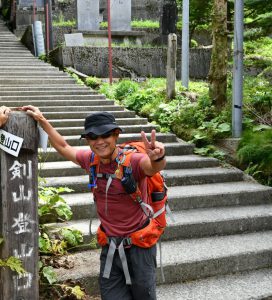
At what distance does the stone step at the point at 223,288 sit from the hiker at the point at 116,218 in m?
1.18

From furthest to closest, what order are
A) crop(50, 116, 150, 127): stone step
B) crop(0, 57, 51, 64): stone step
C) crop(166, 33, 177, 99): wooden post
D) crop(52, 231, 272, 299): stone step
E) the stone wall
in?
the stone wall → crop(0, 57, 51, 64): stone step → crop(166, 33, 177, 99): wooden post → crop(50, 116, 150, 127): stone step → crop(52, 231, 272, 299): stone step

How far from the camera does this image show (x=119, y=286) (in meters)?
3.05

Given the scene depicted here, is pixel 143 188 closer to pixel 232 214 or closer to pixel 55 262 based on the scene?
pixel 55 262

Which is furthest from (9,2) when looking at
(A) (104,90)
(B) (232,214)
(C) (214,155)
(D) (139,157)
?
(D) (139,157)

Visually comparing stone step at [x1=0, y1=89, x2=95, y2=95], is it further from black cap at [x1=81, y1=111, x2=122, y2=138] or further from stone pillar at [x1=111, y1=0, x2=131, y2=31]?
stone pillar at [x1=111, y1=0, x2=131, y2=31]

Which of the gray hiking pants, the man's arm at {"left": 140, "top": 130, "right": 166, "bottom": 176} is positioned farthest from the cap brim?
the gray hiking pants

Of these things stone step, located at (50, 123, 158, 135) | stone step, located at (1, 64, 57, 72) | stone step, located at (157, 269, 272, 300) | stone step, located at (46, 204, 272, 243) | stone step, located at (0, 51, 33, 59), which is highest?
stone step, located at (0, 51, 33, 59)

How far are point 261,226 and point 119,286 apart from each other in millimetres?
A: 2916

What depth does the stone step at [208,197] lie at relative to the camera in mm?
5246

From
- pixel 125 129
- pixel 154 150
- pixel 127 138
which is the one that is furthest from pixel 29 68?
pixel 154 150

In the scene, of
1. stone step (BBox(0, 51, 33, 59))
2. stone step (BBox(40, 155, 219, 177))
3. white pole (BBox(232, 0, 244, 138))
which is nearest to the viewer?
stone step (BBox(40, 155, 219, 177))

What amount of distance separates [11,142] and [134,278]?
1.23 meters

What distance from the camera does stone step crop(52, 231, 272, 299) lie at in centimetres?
409

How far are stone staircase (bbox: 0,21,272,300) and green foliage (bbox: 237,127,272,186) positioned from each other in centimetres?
20
